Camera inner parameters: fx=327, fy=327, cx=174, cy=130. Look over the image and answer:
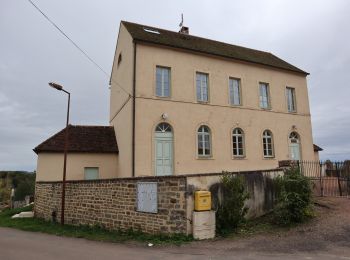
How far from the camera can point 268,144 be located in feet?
66.6

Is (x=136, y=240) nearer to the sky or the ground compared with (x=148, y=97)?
nearer to the ground

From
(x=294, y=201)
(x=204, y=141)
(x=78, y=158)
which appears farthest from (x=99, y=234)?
(x=204, y=141)

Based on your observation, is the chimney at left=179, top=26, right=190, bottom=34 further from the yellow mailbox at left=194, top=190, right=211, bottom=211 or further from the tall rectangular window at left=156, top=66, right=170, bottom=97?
the yellow mailbox at left=194, top=190, right=211, bottom=211

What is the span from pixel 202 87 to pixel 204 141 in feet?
10.3

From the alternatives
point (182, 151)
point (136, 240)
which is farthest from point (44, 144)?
point (136, 240)

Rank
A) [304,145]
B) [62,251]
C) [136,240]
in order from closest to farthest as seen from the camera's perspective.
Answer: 1. [62,251]
2. [136,240]
3. [304,145]

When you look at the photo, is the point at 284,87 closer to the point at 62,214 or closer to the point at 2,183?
the point at 62,214

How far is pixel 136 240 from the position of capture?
377 inches

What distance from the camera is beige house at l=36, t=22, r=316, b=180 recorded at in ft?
55.3

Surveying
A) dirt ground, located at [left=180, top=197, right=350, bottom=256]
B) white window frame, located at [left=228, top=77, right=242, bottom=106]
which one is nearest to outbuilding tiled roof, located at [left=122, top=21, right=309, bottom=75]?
white window frame, located at [left=228, top=77, right=242, bottom=106]

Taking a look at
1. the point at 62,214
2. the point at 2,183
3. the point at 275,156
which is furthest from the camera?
the point at 2,183

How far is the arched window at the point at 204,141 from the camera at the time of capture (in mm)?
17844

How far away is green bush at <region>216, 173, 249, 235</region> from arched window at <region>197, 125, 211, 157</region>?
7.66 m

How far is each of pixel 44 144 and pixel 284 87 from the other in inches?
606
